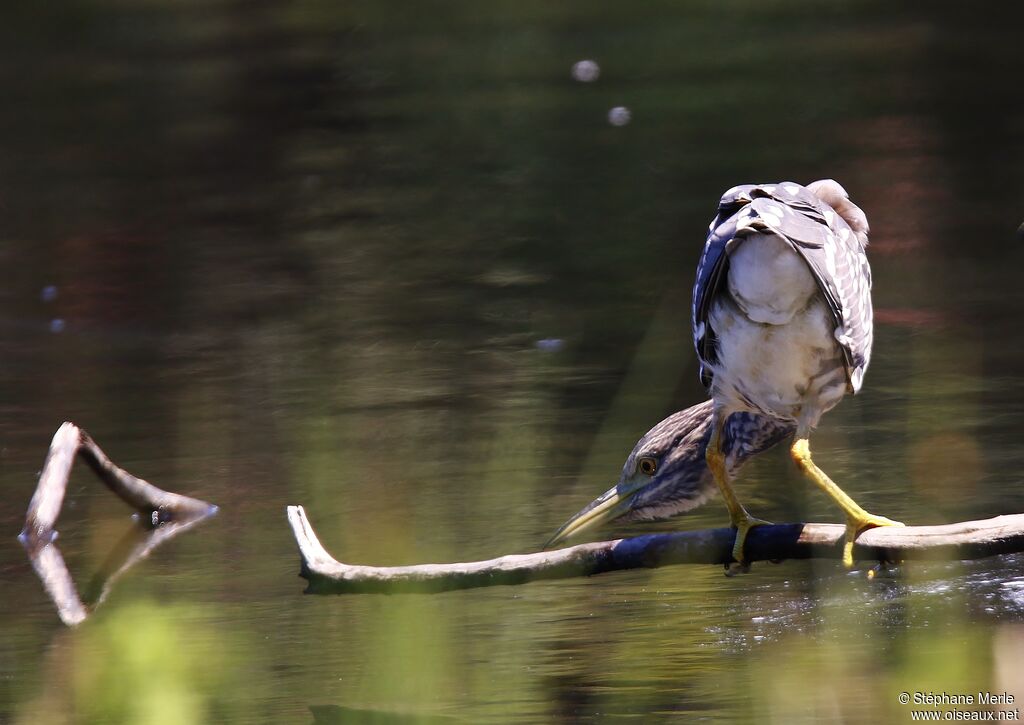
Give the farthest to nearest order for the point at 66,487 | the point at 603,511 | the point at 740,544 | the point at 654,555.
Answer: the point at 66,487, the point at 603,511, the point at 740,544, the point at 654,555

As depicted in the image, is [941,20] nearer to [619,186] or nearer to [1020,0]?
[1020,0]

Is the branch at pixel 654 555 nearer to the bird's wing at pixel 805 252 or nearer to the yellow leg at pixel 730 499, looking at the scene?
the yellow leg at pixel 730 499

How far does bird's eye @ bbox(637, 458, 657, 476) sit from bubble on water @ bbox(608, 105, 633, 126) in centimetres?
680

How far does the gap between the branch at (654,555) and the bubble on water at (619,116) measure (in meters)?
7.63

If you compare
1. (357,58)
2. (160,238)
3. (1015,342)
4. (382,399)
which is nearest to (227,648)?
(382,399)

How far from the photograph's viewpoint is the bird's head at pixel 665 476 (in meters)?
4.11

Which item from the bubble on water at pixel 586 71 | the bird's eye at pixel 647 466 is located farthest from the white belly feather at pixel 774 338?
the bubble on water at pixel 586 71

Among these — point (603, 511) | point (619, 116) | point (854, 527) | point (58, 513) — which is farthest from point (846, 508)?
point (619, 116)

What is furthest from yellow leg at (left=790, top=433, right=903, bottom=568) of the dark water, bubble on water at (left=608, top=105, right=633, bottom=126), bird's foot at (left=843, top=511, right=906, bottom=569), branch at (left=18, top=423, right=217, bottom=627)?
bubble on water at (left=608, top=105, right=633, bottom=126)

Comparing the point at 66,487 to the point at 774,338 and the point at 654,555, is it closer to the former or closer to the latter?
the point at 654,555

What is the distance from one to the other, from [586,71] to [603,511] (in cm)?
857

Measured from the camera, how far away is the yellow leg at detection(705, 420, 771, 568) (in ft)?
11.1

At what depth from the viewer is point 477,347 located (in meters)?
6.57

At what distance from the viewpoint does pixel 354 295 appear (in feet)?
24.7
